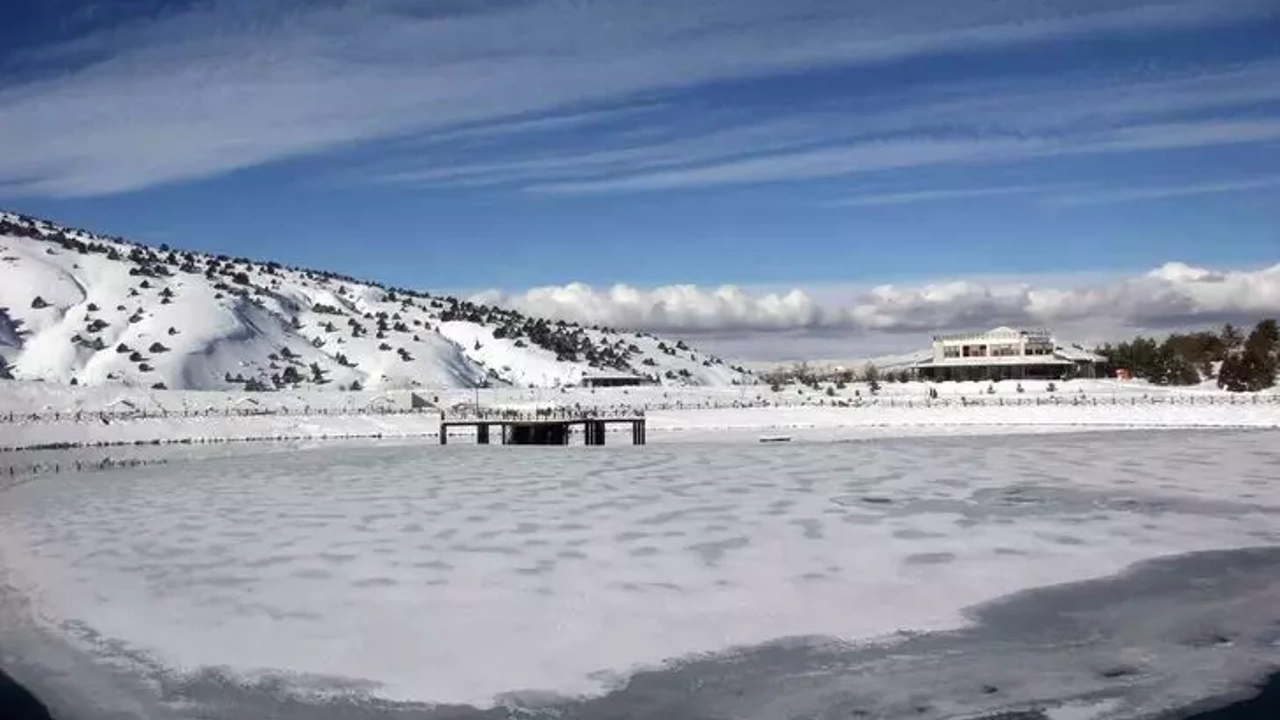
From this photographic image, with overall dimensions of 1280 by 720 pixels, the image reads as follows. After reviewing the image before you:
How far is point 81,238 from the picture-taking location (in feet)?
451

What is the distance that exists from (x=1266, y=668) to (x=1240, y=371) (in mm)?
94614

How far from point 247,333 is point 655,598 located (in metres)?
90.8

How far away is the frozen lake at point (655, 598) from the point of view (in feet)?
37.8

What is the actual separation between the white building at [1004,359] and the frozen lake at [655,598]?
101852 mm

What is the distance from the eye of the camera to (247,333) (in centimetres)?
9988

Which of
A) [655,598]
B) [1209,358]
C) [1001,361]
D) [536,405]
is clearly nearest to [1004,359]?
[1001,361]

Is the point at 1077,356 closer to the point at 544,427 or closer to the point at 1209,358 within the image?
the point at 1209,358

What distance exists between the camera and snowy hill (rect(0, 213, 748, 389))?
90.2 m

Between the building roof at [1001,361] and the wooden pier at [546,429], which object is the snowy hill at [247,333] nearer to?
the building roof at [1001,361]

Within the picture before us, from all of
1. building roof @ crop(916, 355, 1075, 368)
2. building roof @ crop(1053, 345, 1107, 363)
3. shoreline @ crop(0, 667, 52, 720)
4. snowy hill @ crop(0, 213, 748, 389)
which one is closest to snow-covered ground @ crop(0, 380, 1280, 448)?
snowy hill @ crop(0, 213, 748, 389)

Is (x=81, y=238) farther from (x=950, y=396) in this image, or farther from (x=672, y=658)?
(x=672, y=658)

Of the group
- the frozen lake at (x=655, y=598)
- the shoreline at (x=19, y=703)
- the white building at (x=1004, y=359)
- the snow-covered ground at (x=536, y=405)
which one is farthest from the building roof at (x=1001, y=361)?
the shoreline at (x=19, y=703)

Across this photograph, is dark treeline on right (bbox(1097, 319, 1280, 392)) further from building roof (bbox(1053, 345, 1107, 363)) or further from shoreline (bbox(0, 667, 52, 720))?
shoreline (bbox(0, 667, 52, 720))

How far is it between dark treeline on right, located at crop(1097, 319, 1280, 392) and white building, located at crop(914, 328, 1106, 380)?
17.3 feet
